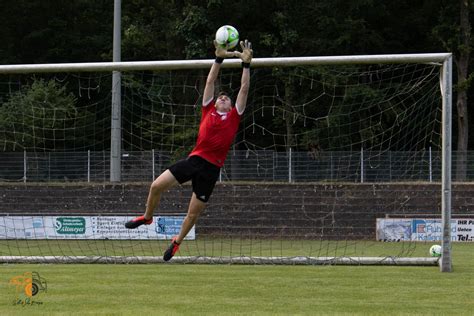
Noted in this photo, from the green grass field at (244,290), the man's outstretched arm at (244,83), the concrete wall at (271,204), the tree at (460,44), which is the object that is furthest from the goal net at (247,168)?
the tree at (460,44)

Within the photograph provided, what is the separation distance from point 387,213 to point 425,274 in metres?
12.8

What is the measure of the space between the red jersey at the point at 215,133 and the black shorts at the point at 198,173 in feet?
0.29

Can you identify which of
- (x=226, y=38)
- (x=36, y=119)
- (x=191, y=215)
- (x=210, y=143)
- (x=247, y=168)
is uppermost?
(x=226, y=38)

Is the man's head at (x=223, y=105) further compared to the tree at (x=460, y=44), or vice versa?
the tree at (x=460, y=44)

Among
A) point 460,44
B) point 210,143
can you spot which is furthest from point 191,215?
point 460,44

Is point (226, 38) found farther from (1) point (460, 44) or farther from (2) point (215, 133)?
(1) point (460, 44)

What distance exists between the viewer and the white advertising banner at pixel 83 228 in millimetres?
27219

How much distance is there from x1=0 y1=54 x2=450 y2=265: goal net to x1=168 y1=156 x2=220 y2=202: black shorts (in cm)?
1070

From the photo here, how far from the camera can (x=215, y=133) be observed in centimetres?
1220

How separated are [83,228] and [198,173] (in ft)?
53.6

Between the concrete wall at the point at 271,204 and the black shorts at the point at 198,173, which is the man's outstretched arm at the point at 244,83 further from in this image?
the concrete wall at the point at 271,204

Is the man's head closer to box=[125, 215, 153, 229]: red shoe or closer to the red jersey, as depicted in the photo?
the red jersey

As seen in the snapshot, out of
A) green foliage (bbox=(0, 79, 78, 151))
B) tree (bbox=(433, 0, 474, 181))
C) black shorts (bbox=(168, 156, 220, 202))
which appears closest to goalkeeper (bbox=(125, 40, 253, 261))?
black shorts (bbox=(168, 156, 220, 202))

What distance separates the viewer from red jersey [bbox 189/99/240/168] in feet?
40.1
